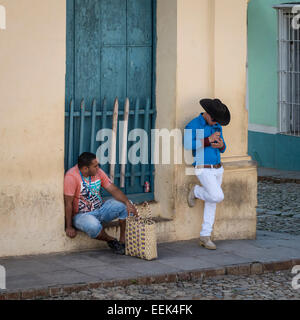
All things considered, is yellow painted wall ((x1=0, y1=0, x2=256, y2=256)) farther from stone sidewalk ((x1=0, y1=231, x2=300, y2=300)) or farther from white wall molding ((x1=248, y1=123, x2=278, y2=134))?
white wall molding ((x1=248, y1=123, x2=278, y2=134))

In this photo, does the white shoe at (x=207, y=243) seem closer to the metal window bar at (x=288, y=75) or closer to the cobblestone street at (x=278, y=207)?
the cobblestone street at (x=278, y=207)

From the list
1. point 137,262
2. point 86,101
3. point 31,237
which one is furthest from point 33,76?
point 137,262

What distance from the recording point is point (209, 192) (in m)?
9.21

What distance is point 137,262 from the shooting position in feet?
27.6

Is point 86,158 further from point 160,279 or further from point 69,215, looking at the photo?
point 160,279

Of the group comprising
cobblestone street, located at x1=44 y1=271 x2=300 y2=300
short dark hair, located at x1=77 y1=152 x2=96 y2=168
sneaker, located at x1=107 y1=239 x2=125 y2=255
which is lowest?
cobblestone street, located at x1=44 y1=271 x2=300 y2=300

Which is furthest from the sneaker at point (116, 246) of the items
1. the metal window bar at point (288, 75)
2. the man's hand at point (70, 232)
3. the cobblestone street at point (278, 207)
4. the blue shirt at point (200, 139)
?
the metal window bar at point (288, 75)

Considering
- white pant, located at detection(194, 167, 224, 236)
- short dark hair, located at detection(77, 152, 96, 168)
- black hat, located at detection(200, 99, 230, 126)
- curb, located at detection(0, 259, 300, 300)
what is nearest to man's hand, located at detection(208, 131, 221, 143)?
black hat, located at detection(200, 99, 230, 126)

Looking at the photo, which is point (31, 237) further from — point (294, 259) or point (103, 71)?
point (294, 259)

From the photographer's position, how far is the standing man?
9117 mm

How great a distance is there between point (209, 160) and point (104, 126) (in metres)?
1.23

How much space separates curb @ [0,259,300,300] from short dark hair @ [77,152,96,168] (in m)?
1.47

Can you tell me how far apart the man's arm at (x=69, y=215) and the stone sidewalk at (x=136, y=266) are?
0.75 ft

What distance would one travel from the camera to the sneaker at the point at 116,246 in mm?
8719
